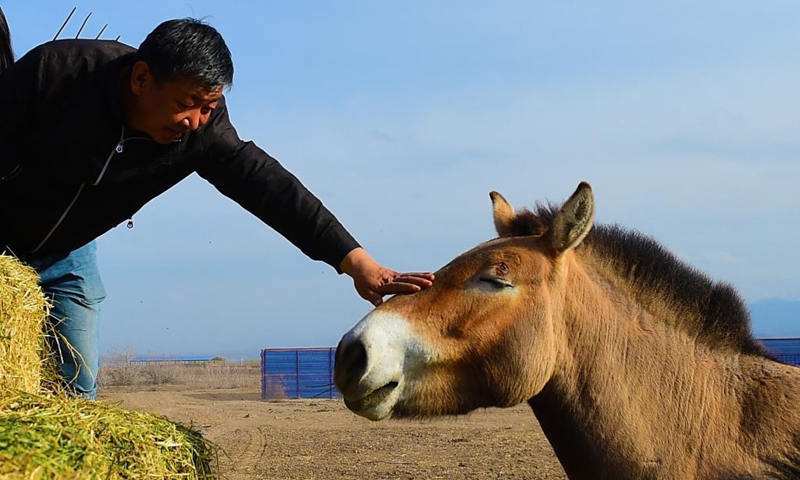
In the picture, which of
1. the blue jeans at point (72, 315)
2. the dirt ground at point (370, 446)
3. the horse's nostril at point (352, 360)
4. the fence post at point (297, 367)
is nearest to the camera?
the horse's nostril at point (352, 360)

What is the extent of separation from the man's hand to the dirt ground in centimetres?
406

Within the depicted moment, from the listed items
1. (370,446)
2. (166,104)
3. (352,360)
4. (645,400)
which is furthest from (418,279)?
(370,446)

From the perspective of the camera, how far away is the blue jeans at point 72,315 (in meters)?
4.58

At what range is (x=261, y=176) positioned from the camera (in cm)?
473

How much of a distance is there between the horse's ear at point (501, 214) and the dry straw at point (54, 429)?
1972 millimetres

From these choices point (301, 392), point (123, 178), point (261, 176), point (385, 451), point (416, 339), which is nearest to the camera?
point (416, 339)

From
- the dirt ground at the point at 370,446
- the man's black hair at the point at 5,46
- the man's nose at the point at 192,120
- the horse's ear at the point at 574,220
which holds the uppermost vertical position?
the man's black hair at the point at 5,46

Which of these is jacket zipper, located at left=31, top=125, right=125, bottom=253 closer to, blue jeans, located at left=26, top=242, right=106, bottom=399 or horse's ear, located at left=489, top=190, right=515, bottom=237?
blue jeans, located at left=26, top=242, right=106, bottom=399

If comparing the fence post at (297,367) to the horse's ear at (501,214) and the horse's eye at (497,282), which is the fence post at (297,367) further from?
the horse's eye at (497,282)

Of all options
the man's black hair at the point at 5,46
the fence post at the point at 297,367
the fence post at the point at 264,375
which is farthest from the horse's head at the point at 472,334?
the fence post at the point at 297,367

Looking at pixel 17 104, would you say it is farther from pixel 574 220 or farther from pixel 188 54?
pixel 574 220

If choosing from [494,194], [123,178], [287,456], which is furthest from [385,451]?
[123,178]

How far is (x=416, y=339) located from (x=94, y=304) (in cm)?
188

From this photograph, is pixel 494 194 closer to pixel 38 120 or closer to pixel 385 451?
pixel 38 120
